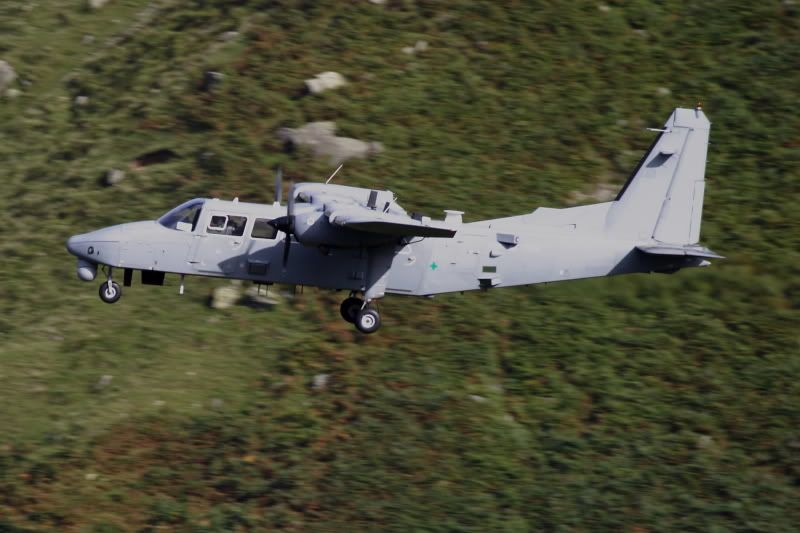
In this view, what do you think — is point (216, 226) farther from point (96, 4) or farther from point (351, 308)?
point (96, 4)

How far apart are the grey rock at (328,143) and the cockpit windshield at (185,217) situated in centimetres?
1048

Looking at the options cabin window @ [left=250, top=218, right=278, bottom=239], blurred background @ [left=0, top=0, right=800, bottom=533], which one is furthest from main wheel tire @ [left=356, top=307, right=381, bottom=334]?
blurred background @ [left=0, top=0, right=800, bottom=533]

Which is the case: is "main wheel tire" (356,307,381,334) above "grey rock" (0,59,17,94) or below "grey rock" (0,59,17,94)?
below

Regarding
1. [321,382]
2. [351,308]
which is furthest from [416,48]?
[351,308]

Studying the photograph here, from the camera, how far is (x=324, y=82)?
35812mm

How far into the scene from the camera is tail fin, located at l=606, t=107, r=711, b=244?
24.8 meters

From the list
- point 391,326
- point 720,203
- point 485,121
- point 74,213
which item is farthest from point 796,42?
point 74,213

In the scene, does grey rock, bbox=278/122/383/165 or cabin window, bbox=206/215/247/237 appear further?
grey rock, bbox=278/122/383/165

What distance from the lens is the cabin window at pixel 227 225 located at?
22.7 m

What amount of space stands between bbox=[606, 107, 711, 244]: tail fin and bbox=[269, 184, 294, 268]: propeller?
286 inches

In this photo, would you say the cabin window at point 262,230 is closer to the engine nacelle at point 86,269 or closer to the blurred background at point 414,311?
the engine nacelle at point 86,269

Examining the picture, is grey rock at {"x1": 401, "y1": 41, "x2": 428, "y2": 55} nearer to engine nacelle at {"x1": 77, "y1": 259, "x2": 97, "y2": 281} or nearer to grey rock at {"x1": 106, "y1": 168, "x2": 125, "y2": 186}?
grey rock at {"x1": 106, "y1": 168, "x2": 125, "y2": 186}

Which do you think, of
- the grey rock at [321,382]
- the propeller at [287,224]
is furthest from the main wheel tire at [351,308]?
the grey rock at [321,382]

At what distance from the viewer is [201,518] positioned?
25.2 meters
